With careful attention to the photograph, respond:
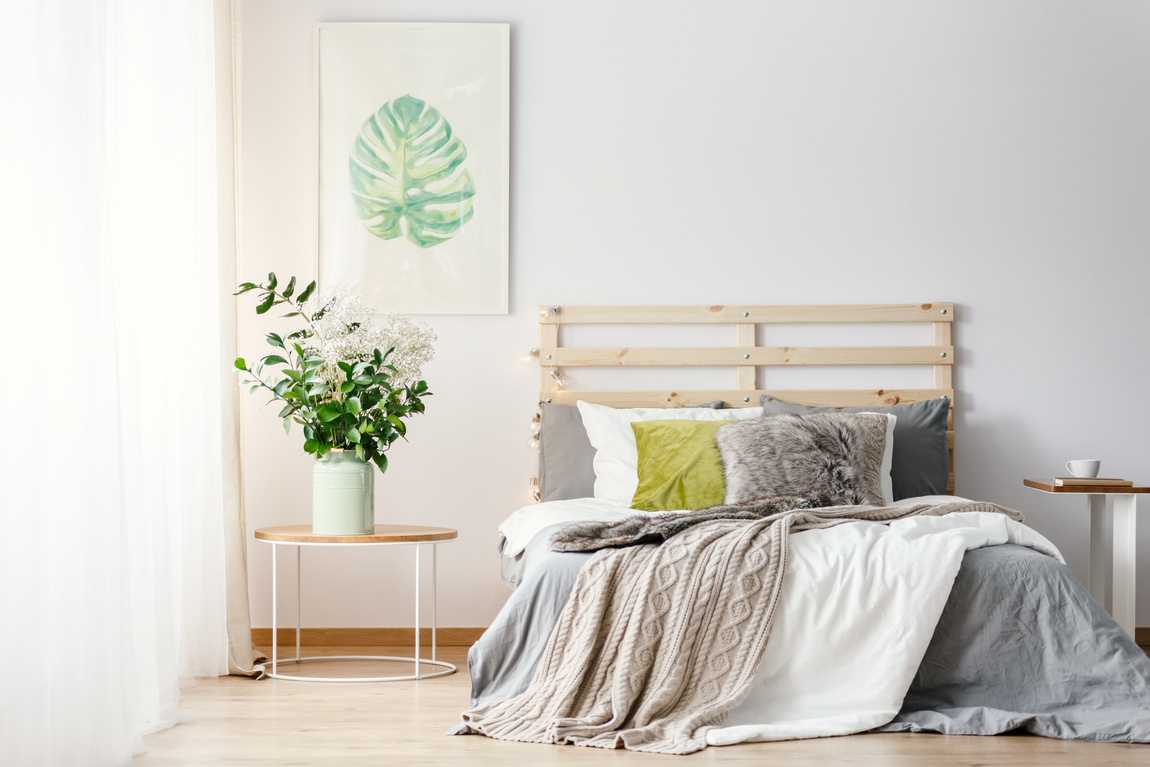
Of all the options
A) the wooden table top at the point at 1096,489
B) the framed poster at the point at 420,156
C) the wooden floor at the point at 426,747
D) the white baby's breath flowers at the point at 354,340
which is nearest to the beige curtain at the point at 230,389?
the white baby's breath flowers at the point at 354,340

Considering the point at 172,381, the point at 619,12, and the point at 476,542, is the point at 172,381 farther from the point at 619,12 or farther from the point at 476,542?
the point at 619,12

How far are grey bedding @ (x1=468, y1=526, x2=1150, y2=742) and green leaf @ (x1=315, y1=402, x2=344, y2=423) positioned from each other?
900 millimetres

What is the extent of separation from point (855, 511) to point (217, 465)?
6.28ft

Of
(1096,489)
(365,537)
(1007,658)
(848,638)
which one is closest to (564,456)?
(365,537)

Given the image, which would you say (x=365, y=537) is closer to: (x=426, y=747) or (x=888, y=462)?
(x=426, y=747)

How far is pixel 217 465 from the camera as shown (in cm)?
300

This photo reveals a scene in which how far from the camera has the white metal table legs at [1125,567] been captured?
3113 millimetres

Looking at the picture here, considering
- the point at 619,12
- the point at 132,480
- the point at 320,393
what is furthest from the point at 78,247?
the point at 619,12

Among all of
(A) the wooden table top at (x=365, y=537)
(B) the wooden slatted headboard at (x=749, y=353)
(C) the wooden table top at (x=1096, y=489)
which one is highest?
(B) the wooden slatted headboard at (x=749, y=353)

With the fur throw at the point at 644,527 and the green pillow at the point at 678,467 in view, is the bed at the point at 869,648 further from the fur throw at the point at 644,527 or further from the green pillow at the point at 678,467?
the green pillow at the point at 678,467

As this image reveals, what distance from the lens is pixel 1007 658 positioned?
2.28 metres

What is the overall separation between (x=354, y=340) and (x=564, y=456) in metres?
0.88

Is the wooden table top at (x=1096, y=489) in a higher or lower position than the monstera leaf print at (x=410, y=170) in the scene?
lower

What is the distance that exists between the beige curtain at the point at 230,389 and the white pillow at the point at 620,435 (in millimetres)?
1184
